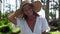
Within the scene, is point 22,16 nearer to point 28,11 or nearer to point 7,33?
point 28,11

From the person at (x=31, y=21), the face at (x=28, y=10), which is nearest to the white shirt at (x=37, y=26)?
the person at (x=31, y=21)

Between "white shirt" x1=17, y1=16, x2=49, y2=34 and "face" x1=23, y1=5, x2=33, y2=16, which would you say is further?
"white shirt" x1=17, y1=16, x2=49, y2=34

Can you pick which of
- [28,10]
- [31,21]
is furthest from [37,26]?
[28,10]

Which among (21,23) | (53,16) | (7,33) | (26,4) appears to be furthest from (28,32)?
(53,16)

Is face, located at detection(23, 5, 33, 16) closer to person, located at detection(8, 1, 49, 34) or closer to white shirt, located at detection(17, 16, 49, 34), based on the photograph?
person, located at detection(8, 1, 49, 34)

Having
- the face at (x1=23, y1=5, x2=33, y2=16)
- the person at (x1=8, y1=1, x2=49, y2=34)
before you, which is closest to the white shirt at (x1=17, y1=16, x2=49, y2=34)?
the person at (x1=8, y1=1, x2=49, y2=34)

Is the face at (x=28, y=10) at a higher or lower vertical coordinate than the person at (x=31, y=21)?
higher

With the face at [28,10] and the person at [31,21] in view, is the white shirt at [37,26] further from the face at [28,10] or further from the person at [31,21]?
the face at [28,10]

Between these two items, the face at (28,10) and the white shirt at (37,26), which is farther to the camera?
the white shirt at (37,26)

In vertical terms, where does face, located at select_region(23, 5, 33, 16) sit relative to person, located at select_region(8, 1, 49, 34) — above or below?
above

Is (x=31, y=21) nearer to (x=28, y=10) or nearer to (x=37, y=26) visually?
(x=37, y=26)

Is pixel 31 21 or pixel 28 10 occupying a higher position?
pixel 28 10

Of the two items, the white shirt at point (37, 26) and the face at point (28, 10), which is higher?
the face at point (28, 10)

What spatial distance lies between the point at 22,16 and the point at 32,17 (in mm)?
135
